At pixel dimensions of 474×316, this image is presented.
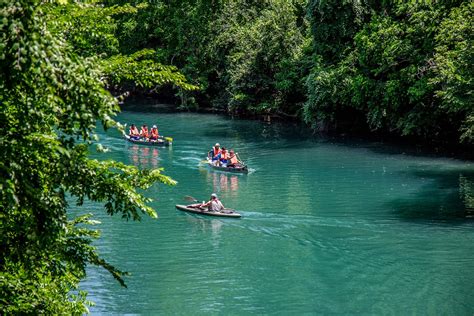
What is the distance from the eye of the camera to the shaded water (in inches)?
766

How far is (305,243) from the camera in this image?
24484 mm

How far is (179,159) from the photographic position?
134 ft

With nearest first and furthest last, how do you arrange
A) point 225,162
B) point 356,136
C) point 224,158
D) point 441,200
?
point 441,200 < point 225,162 < point 224,158 < point 356,136

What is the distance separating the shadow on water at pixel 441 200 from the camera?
27.4 meters

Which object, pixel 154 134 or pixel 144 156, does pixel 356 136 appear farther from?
pixel 144 156

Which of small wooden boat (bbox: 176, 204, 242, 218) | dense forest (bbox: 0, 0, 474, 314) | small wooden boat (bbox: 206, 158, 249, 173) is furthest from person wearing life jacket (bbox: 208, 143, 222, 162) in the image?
small wooden boat (bbox: 176, 204, 242, 218)

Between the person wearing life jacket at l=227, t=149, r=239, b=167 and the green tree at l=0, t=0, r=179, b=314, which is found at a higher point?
the green tree at l=0, t=0, r=179, b=314

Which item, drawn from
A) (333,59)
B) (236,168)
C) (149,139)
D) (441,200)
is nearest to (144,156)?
(149,139)

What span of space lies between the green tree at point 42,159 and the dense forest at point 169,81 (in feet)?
0.06

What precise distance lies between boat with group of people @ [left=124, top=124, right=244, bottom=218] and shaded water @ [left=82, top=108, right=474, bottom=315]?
1.15ft

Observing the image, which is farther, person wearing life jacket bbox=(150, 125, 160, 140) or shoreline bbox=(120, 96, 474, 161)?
person wearing life jacket bbox=(150, 125, 160, 140)

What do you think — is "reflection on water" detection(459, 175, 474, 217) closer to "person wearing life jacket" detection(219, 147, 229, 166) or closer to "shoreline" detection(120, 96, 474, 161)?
"shoreline" detection(120, 96, 474, 161)

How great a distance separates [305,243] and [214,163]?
14210 mm

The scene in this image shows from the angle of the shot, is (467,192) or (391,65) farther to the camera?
(391,65)
